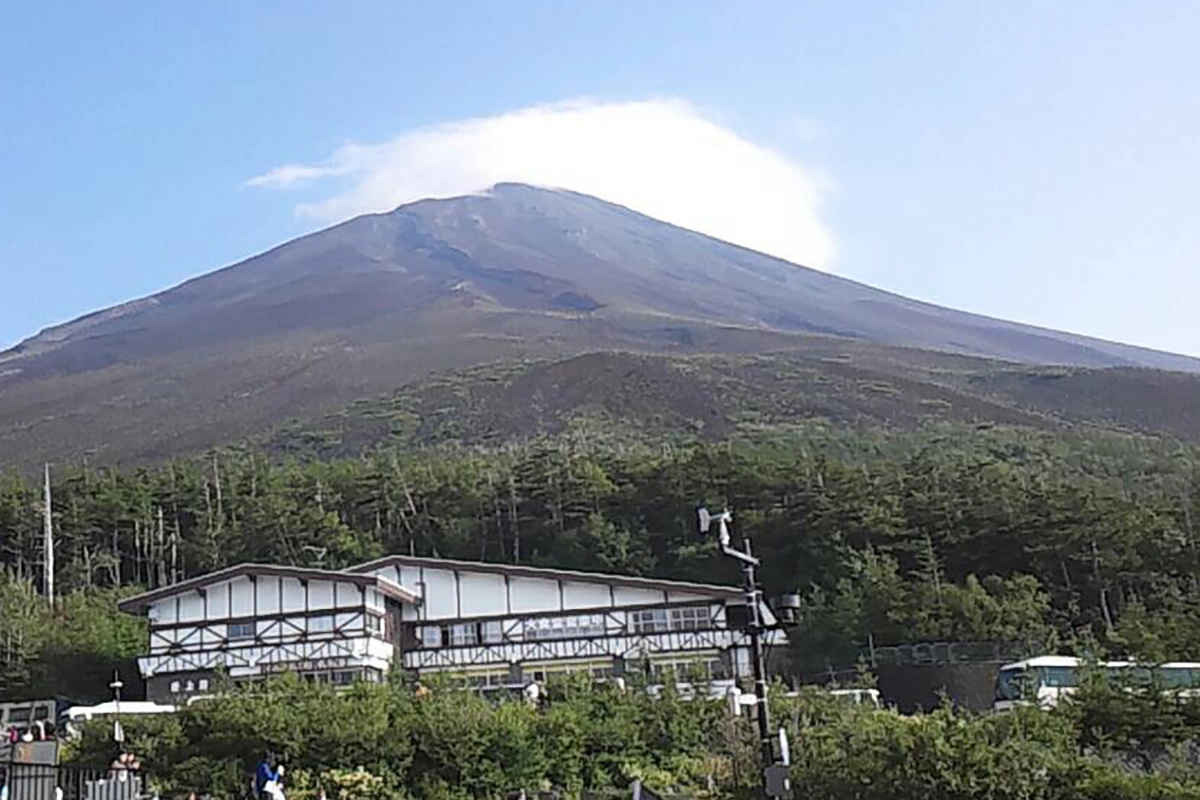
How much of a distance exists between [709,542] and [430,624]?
326 inches

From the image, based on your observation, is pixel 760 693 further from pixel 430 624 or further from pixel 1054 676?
pixel 430 624

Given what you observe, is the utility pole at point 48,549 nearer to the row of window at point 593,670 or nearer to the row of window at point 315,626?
the row of window at point 315,626

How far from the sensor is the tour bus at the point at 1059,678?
18203 millimetres

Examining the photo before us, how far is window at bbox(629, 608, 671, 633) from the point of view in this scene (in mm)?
32219

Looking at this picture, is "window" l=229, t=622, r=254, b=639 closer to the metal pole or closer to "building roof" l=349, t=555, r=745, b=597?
"building roof" l=349, t=555, r=745, b=597

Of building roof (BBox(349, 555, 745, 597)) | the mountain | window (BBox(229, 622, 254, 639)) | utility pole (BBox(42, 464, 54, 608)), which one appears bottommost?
window (BBox(229, 622, 254, 639))

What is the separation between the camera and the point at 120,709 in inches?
1010

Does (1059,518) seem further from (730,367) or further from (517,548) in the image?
(730,367)

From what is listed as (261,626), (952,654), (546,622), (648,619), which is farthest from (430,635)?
(952,654)

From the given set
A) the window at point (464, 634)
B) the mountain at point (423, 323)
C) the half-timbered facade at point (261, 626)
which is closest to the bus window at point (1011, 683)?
the window at point (464, 634)

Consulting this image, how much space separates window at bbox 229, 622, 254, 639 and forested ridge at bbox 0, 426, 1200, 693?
331 centimetres

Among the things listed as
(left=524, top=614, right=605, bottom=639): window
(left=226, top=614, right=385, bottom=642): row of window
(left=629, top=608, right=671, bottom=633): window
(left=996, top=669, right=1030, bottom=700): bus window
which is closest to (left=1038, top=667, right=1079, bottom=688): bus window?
(left=996, top=669, right=1030, bottom=700): bus window

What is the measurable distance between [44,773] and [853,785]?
29.9 feet

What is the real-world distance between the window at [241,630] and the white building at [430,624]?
0.02 metres
